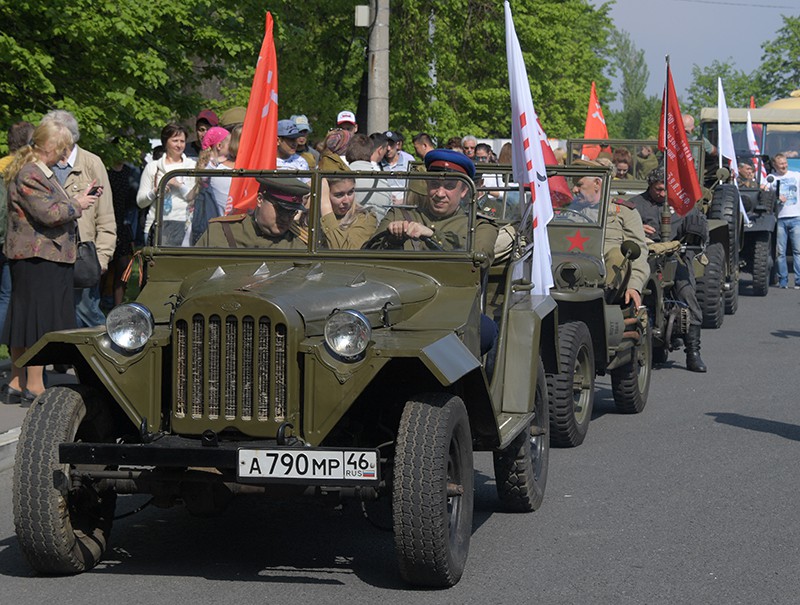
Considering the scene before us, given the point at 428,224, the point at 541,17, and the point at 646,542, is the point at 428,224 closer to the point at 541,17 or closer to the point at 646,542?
the point at 646,542

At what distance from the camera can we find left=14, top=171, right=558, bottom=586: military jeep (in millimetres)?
5895

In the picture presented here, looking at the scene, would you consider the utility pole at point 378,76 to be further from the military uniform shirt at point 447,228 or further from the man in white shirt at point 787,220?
the military uniform shirt at point 447,228

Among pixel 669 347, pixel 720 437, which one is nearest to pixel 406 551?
pixel 720 437

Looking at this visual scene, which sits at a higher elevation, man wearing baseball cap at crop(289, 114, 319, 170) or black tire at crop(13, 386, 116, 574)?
man wearing baseball cap at crop(289, 114, 319, 170)

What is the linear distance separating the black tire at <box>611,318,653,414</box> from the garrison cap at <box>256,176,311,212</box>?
4219 millimetres

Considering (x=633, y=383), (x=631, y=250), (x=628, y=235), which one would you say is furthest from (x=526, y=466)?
(x=628, y=235)

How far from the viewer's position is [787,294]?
21906 millimetres

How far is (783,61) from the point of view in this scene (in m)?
69.0

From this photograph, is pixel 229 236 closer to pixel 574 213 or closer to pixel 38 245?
pixel 38 245

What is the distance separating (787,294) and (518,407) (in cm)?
1541

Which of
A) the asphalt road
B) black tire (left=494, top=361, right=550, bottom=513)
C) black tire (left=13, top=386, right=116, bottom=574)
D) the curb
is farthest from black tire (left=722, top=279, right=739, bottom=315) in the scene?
black tire (left=13, top=386, right=116, bottom=574)

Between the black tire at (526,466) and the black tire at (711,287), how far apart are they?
377 inches

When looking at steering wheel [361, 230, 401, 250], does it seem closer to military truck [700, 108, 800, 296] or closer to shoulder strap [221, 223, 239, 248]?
shoulder strap [221, 223, 239, 248]

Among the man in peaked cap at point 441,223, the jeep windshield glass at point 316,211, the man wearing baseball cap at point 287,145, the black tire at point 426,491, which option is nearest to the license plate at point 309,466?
the black tire at point 426,491
